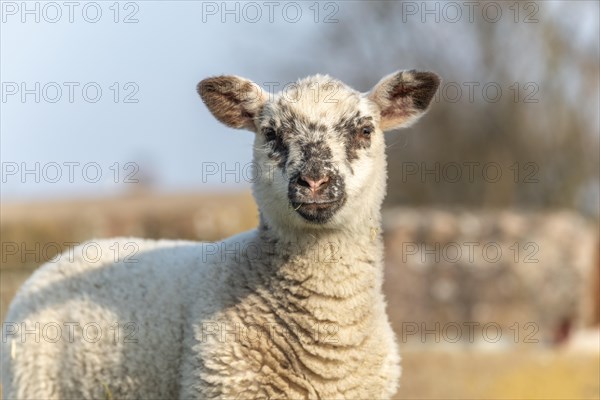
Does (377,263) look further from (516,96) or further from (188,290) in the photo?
(516,96)

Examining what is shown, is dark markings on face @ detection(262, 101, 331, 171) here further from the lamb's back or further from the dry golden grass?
the dry golden grass

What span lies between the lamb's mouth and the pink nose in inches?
2.7

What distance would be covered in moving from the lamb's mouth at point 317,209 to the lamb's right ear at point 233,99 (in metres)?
0.94

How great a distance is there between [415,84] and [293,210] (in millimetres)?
1307

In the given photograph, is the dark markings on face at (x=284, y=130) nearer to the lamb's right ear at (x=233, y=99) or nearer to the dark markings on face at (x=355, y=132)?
the dark markings on face at (x=355, y=132)

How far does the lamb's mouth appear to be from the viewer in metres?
5.75

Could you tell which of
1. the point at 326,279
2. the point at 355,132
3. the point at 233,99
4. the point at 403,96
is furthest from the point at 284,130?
the point at 403,96

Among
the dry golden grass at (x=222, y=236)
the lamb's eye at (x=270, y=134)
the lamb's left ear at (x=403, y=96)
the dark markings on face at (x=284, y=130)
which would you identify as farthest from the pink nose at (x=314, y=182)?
the dry golden grass at (x=222, y=236)

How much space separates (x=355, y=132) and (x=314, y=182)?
0.59 meters

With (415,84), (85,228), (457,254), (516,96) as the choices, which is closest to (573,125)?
(516,96)

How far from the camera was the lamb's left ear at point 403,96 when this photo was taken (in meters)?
6.61

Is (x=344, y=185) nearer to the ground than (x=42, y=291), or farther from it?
farther from it

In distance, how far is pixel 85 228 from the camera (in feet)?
38.7

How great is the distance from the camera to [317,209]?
578cm
